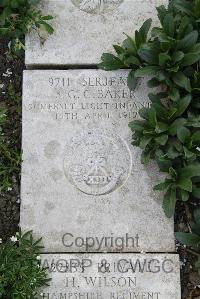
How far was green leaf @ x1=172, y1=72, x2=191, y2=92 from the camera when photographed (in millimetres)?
3953

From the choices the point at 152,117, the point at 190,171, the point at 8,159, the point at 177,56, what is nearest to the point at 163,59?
the point at 177,56

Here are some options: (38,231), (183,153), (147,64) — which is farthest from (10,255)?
(147,64)

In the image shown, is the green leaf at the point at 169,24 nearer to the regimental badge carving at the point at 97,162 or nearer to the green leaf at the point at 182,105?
the green leaf at the point at 182,105

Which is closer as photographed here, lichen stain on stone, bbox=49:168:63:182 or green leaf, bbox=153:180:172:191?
green leaf, bbox=153:180:172:191

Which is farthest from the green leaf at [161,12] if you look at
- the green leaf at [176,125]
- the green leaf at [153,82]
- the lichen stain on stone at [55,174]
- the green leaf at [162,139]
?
the lichen stain on stone at [55,174]

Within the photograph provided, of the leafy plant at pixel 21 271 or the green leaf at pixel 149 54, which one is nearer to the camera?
the leafy plant at pixel 21 271

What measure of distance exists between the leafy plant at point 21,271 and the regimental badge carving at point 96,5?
1.87m

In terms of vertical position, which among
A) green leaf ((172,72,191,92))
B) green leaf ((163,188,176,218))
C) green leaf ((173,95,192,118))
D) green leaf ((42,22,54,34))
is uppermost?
green leaf ((42,22,54,34))

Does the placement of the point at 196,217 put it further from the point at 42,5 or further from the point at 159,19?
the point at 42,5

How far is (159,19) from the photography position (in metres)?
4.17

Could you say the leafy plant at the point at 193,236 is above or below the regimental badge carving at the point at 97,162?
below

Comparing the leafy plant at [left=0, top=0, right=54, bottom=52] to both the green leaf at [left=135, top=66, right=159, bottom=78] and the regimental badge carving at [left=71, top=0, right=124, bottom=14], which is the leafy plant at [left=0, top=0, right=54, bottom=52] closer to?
the regimental badge carving at [left=71, top=0, right=124, bottom=14]

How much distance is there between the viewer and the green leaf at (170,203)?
12.8 ft

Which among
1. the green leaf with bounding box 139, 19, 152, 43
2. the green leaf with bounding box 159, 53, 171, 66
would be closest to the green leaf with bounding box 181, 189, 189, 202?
the green leaf with bounding box 159, 53, 171, 66
